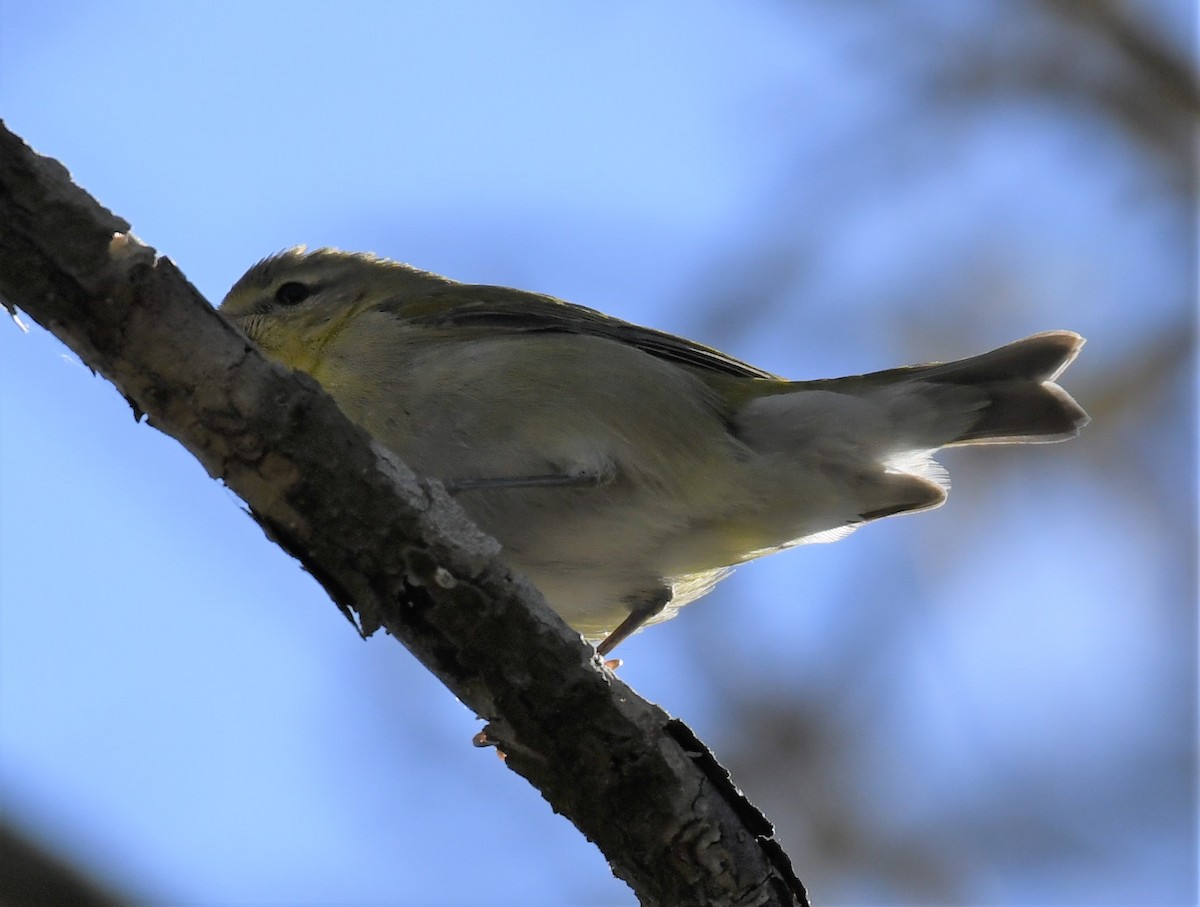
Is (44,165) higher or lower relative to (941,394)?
lower

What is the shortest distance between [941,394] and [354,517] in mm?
2611

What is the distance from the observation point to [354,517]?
117 inches

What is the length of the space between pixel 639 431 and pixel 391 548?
1.77m

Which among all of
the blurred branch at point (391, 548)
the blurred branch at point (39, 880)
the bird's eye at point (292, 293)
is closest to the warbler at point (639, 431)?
the bird's eye at point (292, 293)

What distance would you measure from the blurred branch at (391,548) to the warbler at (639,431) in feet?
4.36

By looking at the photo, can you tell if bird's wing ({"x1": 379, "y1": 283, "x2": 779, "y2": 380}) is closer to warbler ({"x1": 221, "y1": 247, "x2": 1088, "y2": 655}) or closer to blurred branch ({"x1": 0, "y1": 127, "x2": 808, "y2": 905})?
warbler ({"x1": 221, "y1": 247, "x2": 1088, "y2": 655})

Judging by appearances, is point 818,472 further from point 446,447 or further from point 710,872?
point 710,872

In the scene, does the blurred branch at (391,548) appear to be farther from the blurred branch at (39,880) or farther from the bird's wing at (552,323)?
the bird's wing at (552,323)

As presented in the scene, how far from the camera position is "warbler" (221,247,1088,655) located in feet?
14.9

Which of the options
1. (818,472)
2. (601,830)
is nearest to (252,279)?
(818,472)

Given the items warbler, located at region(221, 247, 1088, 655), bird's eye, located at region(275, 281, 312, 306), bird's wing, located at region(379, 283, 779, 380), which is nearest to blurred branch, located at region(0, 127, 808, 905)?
warbler, located at region(221, 247, 1088, 655)

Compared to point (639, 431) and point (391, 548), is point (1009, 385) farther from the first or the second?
point (391, 548)

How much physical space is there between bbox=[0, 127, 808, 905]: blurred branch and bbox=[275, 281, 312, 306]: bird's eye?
2.66 metres

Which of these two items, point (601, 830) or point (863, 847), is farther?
point (863, 847)
